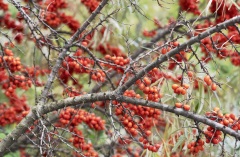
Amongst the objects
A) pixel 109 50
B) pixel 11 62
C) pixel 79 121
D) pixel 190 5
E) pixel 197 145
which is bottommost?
pixel 197 145

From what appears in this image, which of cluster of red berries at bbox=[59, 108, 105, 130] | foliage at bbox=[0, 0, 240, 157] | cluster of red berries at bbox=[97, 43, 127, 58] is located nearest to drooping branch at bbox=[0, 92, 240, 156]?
foliage at bbox=[0, 0, 240, 157]

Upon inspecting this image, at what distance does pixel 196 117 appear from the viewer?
2.98 meters

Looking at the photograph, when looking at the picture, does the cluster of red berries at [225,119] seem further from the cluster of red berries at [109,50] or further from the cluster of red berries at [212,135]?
the cluster of red berries at [109,50]

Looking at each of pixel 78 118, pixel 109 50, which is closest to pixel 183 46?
pixel 78 118

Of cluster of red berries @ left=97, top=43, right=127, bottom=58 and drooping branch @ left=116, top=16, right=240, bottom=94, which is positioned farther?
cluster of red berries @ left=97, top=43, right=127, bottom=58

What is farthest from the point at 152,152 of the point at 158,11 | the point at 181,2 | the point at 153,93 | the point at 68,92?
the point at 158,11

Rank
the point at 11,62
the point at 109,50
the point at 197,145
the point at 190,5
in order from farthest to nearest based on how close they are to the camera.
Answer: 1. the point at 109,50
2. the point at 190,5
3. the point at 11,62
4. the point at 197,145

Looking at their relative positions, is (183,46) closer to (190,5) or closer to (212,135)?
(212,135)

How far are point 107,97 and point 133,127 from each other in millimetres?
478

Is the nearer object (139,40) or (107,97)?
(107,97)

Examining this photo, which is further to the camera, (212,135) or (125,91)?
(125,91)

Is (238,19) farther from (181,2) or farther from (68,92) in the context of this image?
(181,2)

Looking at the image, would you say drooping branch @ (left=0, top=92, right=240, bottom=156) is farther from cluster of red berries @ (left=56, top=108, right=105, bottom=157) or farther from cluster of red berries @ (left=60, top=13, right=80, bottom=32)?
cluster of red berries @ (left=60, top=13, right=80, bottom=32)

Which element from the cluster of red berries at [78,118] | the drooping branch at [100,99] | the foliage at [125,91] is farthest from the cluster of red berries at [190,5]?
the drooping branch at [100,99]
